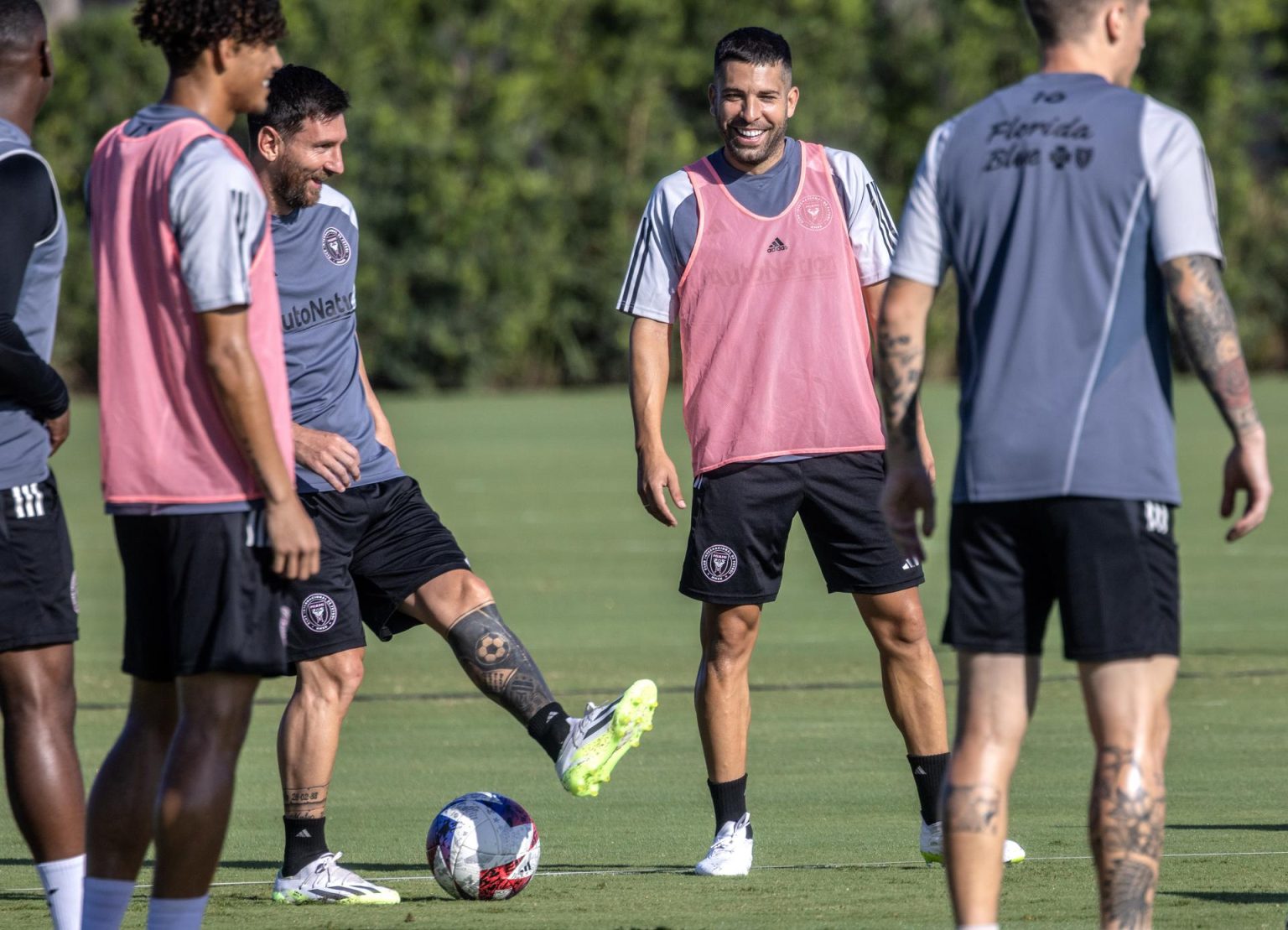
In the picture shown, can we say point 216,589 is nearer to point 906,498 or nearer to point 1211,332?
point 906,498

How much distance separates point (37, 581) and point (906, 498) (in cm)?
218

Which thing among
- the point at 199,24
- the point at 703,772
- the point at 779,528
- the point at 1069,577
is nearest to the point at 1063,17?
the point at 1069,577

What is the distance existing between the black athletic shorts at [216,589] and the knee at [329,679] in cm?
180

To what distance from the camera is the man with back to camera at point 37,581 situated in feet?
17.7

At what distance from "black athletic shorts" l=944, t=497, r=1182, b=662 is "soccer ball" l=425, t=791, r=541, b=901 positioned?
1.98m

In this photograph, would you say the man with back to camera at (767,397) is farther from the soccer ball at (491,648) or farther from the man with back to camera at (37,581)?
the man with back to camera at (37,581)

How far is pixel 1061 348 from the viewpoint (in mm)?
4762

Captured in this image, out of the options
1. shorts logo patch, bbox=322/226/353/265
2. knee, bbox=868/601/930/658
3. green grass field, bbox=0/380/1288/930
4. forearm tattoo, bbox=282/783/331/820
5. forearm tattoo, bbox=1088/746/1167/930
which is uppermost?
shorts logo patch, bbox=322/226/353/265

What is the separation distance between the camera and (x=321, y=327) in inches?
269

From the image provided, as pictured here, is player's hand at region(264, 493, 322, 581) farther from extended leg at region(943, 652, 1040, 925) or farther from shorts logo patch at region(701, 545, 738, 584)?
shorts logo patch at region(701, 545, 738, 584)

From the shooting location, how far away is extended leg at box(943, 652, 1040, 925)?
15.6 feet

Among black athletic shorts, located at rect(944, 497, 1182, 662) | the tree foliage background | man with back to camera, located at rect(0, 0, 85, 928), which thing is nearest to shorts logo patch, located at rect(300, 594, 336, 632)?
man with back to camera, located at rect(0, 0, 85, 928)

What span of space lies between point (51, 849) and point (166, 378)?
1379 mm

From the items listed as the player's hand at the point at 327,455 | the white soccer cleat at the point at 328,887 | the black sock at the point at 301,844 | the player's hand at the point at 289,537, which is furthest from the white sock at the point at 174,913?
the player's hand at the point at 327,455
